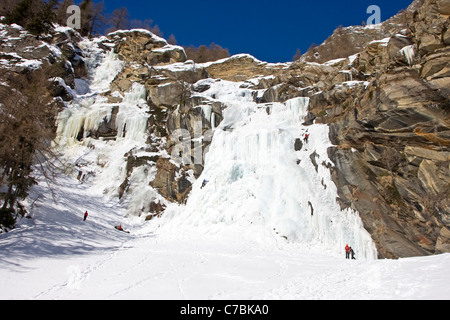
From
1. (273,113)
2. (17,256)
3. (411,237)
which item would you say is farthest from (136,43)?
(411,237)

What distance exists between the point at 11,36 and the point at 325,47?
46871 millimetres

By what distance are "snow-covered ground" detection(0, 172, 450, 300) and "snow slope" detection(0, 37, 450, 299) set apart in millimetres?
34

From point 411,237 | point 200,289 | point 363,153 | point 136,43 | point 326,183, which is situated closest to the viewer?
point 200,289

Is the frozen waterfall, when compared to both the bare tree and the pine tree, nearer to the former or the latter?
the pine tree

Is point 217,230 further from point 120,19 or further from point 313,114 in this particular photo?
point 120,19

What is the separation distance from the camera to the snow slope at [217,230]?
5922 mm

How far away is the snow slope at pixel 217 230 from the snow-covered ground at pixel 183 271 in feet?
0.11

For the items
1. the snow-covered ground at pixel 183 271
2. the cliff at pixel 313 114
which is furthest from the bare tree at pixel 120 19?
the snow-covered ground at pixel 183 271

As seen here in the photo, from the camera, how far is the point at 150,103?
27.8m

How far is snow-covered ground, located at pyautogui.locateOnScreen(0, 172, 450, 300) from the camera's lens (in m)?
5.39

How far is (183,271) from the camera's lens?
25.3 ft

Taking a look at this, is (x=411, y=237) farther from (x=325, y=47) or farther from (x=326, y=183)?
(x=325, y=47)

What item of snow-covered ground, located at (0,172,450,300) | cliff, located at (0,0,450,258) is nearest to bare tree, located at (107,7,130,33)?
cliff, located at (0,0,450,258)

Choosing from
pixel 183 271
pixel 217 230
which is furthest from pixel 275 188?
pixel 183 271
